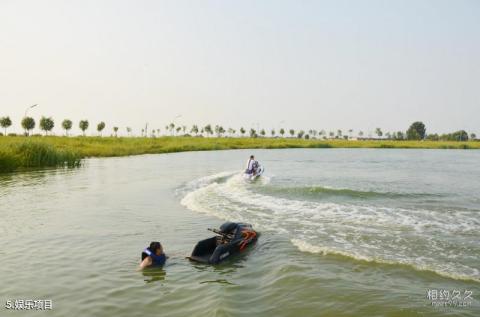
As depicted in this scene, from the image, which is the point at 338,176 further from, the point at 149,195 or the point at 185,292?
the point at 185,292

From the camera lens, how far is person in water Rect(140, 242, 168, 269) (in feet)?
37.0

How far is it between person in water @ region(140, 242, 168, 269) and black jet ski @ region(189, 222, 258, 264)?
0.97 m

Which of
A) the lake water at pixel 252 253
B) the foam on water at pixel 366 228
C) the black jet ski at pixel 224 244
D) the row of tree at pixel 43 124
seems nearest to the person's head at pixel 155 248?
the lake water at pixel 252 253

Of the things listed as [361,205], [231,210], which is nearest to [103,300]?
[231,210]

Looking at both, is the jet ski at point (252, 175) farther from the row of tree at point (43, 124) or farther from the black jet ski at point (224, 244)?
the row of tree at point (43, 124)

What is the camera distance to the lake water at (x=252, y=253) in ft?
30.2

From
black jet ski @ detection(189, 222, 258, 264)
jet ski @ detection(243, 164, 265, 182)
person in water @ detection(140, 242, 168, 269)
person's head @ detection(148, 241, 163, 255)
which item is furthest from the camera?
jet ski @ detection(243, 164, 265, 182)

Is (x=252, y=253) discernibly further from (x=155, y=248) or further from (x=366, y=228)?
(x=366, y=228)

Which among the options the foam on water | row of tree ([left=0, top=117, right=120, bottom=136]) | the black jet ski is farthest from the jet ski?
row of tree ([left=0, top=117, right=120, bottom=136])

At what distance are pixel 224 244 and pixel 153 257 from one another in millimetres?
2149

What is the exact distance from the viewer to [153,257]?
1130 centimetres

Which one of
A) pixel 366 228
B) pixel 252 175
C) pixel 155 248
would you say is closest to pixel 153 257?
pixel 155 248

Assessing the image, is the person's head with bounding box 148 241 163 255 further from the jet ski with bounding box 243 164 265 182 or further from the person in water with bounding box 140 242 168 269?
the jet ski with bounding box 243 164 265 182

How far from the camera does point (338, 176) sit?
1446 inches
